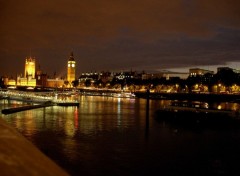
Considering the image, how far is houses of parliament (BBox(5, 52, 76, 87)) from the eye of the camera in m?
125

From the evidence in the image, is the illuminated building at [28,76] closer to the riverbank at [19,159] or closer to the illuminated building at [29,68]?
the illuminated building at [29,68]

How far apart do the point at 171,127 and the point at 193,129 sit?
1476 mm

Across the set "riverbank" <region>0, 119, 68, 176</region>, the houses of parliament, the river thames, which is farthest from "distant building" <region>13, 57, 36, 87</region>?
"riverbank" <region>0, 119, 68, 176</region>

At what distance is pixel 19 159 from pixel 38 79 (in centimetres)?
12933

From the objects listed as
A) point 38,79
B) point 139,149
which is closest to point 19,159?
point 139,149

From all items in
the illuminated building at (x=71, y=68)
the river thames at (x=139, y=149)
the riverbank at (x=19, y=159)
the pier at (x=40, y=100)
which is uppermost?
the illuminated building at (x=71, y=68)

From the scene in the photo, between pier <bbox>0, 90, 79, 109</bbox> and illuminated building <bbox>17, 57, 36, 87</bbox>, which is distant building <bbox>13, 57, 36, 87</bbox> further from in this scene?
pier <bbox>0, 90, 79, 109</bbox>

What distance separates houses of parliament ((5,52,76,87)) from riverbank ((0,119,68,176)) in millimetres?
124021

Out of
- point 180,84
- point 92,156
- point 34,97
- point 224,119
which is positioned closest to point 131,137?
point 92,156

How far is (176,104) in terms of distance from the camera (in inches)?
1262

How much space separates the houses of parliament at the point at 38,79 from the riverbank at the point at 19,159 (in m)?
124

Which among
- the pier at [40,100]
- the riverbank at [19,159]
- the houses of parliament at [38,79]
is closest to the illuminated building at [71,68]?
the houses of parliament at [38,79]

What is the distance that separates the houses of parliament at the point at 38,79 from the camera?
12544 centimetres

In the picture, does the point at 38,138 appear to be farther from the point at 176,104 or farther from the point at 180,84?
the point at 180,84
